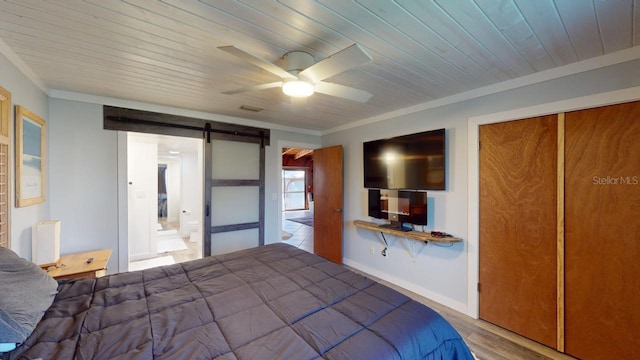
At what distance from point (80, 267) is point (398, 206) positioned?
3215 mm

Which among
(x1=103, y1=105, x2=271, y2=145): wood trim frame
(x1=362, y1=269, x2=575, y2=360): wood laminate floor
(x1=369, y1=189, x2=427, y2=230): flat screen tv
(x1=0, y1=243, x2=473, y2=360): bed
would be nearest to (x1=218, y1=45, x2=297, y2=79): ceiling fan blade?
(x1=0, y1=243, x2=473, y2=360): bed

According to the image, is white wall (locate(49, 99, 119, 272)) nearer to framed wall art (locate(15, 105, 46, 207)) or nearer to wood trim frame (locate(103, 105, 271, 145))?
wood trim frame (locate(103, 105, 271, 145))

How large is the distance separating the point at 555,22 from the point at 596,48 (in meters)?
0.60

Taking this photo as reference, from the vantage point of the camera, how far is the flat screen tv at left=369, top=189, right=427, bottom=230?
9.35 feet

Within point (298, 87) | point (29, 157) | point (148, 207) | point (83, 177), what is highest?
point (298, 87)

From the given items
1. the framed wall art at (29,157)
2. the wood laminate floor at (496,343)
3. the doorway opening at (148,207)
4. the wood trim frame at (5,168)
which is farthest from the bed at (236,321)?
the doorway opening at (148,207)

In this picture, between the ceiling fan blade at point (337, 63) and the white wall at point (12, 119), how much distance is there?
2.07m

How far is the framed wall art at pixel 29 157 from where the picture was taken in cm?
184

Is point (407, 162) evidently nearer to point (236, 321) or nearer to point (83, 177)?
point (236, 321)

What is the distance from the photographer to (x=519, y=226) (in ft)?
7.36

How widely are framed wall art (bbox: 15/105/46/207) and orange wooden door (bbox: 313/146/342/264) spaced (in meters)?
3.25

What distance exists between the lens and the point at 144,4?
1287mm

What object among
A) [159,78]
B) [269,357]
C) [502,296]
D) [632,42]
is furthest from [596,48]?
[159,78]

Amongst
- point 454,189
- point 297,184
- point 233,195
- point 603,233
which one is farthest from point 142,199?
point 297,184
